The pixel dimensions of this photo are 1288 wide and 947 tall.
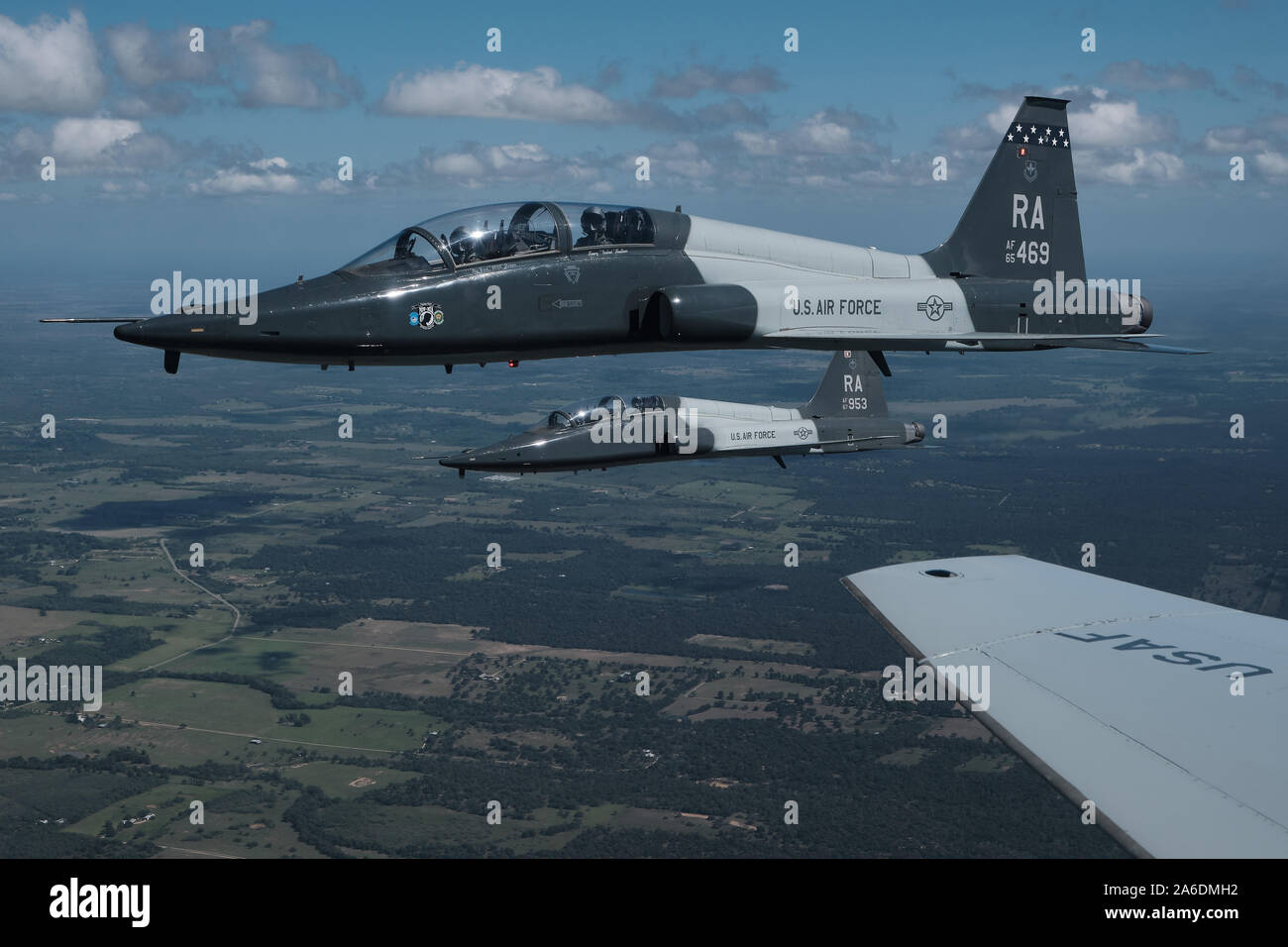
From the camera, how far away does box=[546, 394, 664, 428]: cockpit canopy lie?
37125 mm

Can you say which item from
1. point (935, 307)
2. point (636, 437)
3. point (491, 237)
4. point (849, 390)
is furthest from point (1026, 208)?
point (849, 390)

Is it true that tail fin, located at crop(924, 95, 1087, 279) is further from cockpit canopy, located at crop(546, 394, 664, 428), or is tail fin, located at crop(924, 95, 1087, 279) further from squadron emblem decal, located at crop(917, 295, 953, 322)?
cockpit canopy, located at crop(546, 394, 664, 428)

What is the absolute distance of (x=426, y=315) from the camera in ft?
69.2

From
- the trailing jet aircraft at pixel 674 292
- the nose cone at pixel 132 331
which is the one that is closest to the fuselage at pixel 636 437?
the trailing jet aircraft at pixel 674 292

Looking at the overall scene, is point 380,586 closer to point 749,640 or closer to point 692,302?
point 749,640

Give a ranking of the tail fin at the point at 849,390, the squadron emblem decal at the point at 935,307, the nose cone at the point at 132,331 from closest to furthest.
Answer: the nose cone at the point at 132,331, the squadron emblem decal at the point at 935,307, the tail fin at the point at 849,390

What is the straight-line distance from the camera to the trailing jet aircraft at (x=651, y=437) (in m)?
37.9

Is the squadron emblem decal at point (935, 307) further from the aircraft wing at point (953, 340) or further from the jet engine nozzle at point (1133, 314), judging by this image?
the jet engine nozzle at point (1133, 314)

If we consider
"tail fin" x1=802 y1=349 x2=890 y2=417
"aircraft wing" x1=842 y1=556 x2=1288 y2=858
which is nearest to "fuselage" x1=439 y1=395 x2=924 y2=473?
"tail fin" x1=802 y1=349 x2=890 y2=417

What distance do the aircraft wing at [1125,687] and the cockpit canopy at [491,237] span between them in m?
10.0

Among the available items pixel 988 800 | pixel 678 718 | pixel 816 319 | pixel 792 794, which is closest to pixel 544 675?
pixel 678 718

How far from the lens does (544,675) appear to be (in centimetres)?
13838
